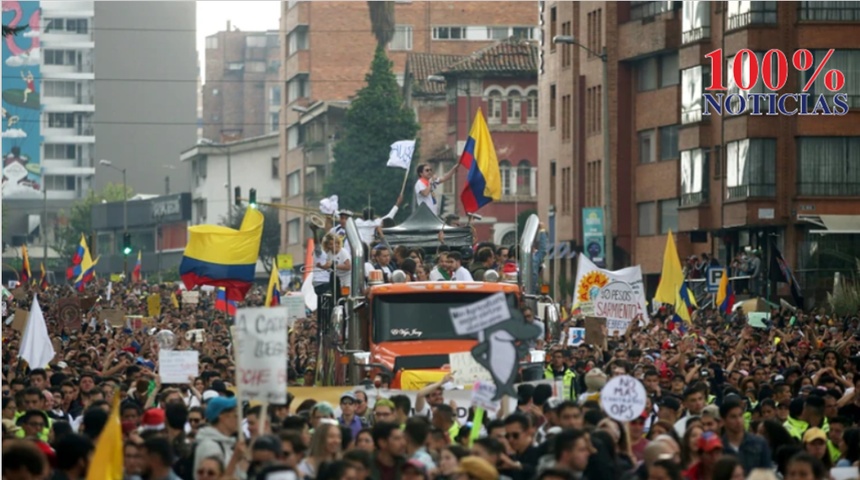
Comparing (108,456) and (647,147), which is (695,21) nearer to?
(647,147)

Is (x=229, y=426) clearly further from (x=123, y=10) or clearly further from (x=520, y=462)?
(x=123, y=10)

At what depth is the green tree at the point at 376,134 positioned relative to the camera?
92.5 meters

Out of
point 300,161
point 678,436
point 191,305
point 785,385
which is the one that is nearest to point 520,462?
point 678,436

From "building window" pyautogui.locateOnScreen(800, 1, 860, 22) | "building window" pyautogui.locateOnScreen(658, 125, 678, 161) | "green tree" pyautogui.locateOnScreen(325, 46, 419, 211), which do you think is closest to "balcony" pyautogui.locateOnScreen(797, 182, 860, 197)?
"building window" pyautogui.locateOnScreen(800, 1, 860, 22)

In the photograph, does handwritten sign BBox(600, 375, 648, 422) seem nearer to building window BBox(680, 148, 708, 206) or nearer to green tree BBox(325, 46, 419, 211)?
building window BBox(680, 148, 708, 206)

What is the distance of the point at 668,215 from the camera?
223ft

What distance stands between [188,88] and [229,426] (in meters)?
143

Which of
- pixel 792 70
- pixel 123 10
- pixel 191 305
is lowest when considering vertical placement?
pixel 191 305

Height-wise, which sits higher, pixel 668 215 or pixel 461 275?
pixel 668 215

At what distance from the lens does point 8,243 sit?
14488 centimetres

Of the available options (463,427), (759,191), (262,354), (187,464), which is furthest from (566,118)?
(262,354)

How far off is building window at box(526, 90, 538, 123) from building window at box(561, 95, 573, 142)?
1705cm

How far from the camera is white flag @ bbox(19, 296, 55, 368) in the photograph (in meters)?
21.9

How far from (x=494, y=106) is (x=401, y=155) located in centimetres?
6467
